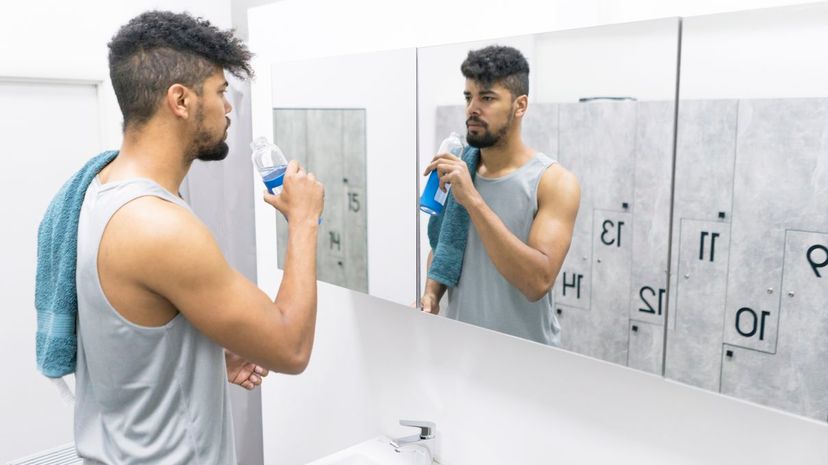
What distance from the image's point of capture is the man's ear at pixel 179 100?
3.44ft

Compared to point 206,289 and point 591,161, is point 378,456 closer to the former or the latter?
point 206,289

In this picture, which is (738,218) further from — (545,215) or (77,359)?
(77,359)

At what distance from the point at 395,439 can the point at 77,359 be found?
0.74 metres

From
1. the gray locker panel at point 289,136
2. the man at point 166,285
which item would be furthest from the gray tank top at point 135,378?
the gray locker panel at point 289,136

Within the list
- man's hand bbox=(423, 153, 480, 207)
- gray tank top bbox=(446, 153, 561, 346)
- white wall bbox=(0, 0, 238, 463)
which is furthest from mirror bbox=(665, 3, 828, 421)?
white wall bbox=(0, 0, 238, 463)

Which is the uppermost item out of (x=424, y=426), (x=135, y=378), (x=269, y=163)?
(x=269, y=163)

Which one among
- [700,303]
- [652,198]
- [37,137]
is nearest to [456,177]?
[652,198]

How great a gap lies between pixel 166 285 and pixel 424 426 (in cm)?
71

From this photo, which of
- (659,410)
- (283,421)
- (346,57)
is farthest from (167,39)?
(283,421)

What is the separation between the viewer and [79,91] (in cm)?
Answer: 197

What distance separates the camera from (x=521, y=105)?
1121 millimetres

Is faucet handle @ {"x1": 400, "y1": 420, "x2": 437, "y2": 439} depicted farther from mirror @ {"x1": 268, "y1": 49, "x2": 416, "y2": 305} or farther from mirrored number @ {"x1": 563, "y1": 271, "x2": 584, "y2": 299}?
mirrored number @ {"x1": 563, "y1": 271, "x2": 584, "y2": 299}

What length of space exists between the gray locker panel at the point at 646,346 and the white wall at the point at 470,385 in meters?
0.09

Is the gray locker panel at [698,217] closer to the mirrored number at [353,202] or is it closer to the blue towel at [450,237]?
the blue towel at [450,237]
